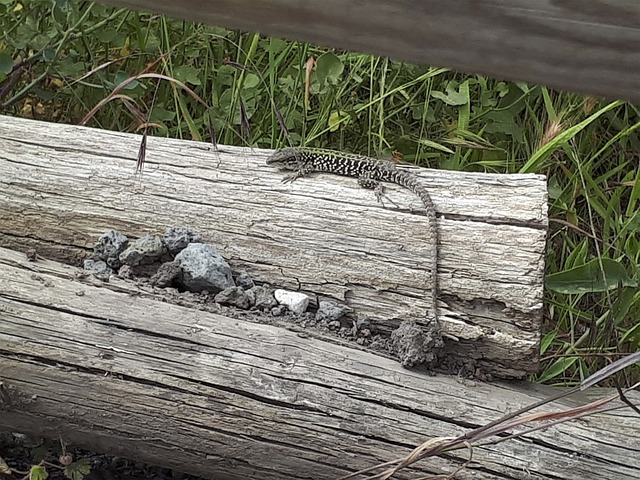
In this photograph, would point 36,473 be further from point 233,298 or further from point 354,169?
point 354,169

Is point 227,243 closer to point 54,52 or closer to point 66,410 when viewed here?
point 66,410

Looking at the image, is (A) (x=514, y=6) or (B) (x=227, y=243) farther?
(B) (x=227, y=243)

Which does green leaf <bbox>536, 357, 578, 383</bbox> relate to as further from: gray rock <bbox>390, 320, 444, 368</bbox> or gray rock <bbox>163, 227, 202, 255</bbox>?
gray rock <bbox>163, 227, 202, 255</bbox>

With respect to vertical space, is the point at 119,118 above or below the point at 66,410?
above

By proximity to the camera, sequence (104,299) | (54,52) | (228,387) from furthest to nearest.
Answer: (54,52) → (104,299) → (228,387)

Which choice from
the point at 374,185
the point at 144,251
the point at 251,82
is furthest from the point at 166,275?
the point at 251,82

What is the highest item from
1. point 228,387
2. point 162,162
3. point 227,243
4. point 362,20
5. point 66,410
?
point 362,20

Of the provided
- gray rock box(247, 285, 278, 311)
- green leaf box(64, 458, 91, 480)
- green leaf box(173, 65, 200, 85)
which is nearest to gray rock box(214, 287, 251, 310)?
gray rock box(247, 285, 278, 311)

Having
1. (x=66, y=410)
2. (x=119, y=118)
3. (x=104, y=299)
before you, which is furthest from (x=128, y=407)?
(x=119, y=118)
